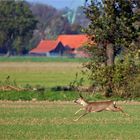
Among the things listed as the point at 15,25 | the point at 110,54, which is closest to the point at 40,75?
the point at 110,54

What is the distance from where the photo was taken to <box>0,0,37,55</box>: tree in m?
142

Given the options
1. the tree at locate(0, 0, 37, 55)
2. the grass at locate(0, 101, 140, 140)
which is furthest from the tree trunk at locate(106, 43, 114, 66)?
the tree at locate(0, 0, 37, 55)

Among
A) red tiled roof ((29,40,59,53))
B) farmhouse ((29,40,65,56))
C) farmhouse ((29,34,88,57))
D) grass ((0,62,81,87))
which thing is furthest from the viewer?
farmhouse ((29,40,65,56))

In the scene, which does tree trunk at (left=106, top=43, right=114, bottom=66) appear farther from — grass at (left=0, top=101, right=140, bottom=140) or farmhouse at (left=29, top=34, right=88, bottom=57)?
farmhouse at (left=29, top=34, right=88, bottom=57)

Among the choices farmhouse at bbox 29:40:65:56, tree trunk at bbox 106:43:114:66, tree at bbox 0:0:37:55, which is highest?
tree trunk at bbox 106:43:114:66

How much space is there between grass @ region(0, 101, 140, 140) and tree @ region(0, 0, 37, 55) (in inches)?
4375

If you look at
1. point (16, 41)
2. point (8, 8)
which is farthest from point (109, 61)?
point (8, 8)

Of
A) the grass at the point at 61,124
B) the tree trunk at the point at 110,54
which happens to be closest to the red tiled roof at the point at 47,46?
the tree trunk at the point at 110,54

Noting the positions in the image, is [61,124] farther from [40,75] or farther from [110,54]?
[40,75]

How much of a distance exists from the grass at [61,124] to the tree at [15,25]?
11114 cm

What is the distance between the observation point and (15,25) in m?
142

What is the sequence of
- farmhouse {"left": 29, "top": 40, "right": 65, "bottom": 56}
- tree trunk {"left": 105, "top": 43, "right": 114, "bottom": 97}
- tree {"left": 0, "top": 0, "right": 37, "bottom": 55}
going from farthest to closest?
1. farmhouse {"left": 29, "top": 40, "right": 65, "bottom": 56}
2. tree {"left": 0, "top": 0, "right": 37, "bottom": 55}
3. tree trunk {"left": 105, "top": 43, "right": 114, "bottom": 97}

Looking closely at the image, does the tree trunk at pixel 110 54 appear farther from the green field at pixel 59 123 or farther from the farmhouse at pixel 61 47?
the farmhouse at pixel 61 47

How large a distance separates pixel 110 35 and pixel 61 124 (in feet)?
54.7
